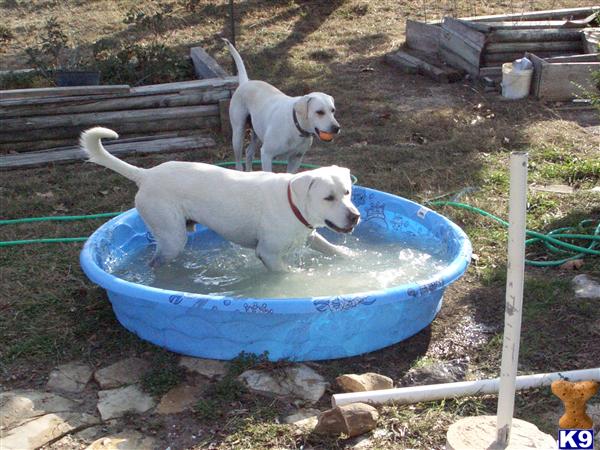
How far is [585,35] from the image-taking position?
970 centimetres

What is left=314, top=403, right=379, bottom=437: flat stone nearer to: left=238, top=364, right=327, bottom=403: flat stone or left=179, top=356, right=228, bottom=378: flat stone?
left=238, top=364, right=327, bottom=403: flat stone

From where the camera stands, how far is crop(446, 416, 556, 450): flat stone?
2799 mm

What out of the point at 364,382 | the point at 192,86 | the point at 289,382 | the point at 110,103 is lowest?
the point at 289,382

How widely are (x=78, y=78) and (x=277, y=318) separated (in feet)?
18.6

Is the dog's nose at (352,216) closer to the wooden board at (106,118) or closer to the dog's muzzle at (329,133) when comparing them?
the dog's muzzle at (329,133)

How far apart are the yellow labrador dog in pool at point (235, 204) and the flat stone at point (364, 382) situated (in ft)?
3.56

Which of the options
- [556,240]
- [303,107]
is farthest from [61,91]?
[556,240]

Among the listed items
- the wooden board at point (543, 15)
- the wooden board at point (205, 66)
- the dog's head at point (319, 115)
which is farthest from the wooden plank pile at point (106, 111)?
the wooden board at point (543, 15)

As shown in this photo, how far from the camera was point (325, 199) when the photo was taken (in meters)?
4.42

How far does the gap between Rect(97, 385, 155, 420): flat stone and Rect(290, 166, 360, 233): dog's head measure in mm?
1492

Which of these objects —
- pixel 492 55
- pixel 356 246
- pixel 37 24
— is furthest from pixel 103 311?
pixel 37 24

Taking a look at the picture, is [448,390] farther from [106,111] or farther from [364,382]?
[106,111]

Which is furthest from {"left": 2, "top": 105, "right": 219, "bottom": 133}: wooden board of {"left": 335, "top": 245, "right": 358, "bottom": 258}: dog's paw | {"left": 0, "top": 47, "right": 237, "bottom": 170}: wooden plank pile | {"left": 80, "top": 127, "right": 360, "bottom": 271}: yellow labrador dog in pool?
{"left": 335, "top": 245, "right": 358, "bottom": 258}: dog's paw

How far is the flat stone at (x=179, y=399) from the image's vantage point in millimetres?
3607
